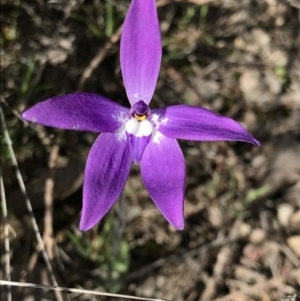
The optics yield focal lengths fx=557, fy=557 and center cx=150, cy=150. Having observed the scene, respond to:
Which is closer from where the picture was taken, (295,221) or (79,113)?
(79,113)

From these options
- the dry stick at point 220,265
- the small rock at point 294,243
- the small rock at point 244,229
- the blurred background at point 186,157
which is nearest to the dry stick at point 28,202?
the blurred background at point 186,157

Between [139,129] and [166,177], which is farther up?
[139,129]

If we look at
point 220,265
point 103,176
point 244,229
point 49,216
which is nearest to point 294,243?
point 244,229

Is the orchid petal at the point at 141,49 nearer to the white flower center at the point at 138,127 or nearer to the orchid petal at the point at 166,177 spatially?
the white flower center at the point at 138,127

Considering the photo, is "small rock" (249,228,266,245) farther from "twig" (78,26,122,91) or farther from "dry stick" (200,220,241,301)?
"twig" (78,26,122,91)

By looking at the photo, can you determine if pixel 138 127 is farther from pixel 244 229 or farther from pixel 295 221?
pixel 295 221

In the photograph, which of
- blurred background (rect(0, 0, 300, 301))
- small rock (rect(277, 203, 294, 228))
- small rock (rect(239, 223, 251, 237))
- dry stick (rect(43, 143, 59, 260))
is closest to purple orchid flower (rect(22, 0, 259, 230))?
blurred background (rect(0, 0, 300, 301))

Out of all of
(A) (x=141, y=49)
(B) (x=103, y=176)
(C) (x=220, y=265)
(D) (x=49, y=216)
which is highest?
(A) (x=141, y=49)

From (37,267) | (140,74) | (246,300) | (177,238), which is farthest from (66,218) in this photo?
(140,74)
